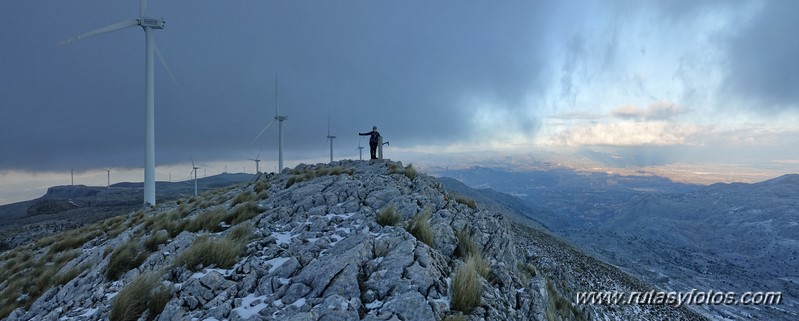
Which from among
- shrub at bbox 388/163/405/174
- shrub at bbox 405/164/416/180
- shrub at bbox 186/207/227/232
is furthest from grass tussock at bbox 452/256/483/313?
shrub at bbox 388/163/405/174

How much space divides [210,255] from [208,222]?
571 cm

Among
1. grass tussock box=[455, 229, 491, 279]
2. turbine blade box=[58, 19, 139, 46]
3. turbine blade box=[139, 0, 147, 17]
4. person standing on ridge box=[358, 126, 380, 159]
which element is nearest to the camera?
grass tussock box=[455, 229, 491, 279]

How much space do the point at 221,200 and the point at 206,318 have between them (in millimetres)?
17029

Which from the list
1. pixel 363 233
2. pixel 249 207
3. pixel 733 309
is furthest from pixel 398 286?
pixel 733 309

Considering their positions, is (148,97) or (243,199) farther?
(148,97)

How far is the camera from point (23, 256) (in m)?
22.6

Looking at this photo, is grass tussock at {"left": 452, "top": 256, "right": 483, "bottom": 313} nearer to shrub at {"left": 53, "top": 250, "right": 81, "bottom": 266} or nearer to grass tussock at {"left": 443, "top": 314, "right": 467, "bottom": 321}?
grass tussock at {"left": 443, "top": 314, "right": 467, "bottom": 321}

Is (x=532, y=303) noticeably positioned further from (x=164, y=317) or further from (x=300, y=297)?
(x=164, y=317)

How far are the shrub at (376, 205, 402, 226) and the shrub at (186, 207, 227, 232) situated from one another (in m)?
7.21

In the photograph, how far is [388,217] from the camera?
14.5m

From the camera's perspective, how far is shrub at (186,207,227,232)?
15.6 meters

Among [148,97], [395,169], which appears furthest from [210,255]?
[148,97]

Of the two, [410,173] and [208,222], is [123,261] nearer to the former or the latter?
[208,222]

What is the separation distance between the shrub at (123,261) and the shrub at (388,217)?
8823mm
